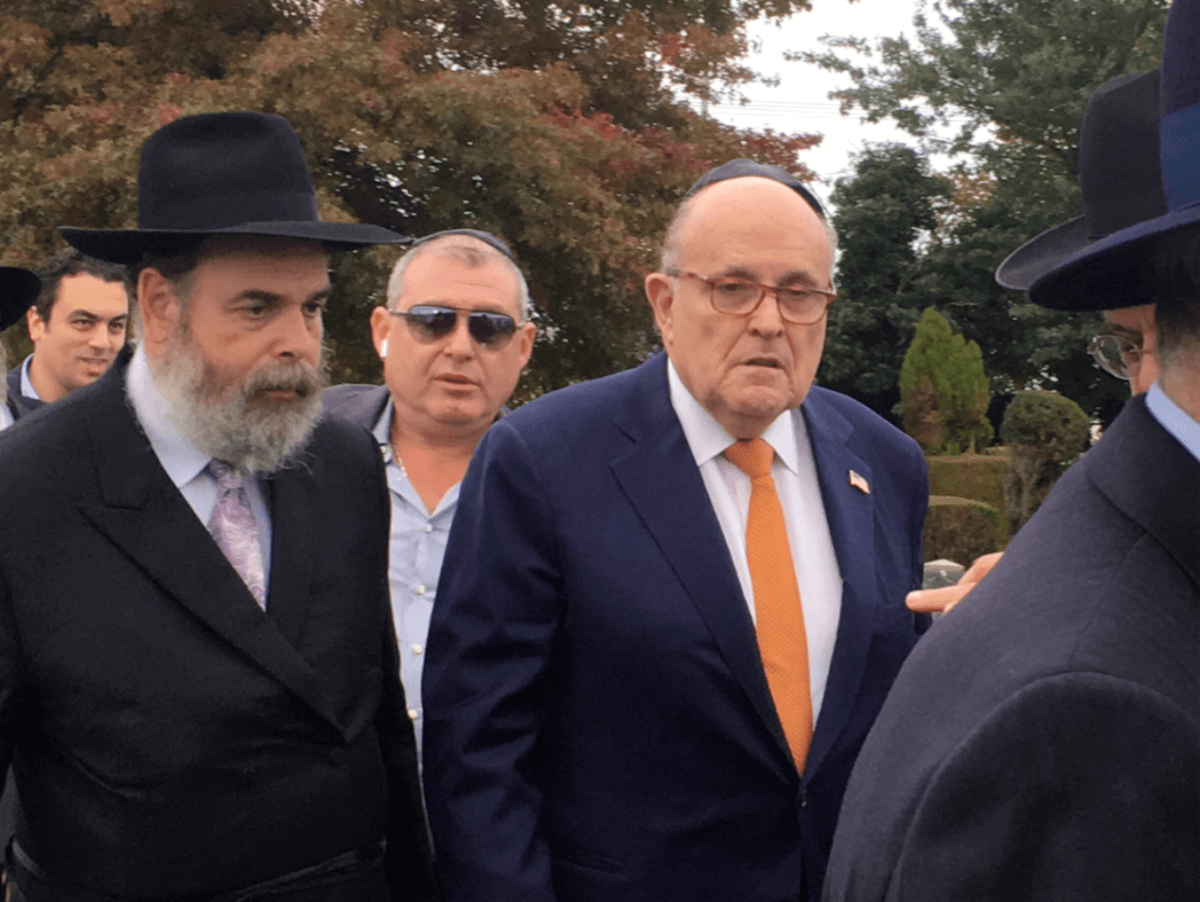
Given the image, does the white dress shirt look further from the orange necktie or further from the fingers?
the fingers

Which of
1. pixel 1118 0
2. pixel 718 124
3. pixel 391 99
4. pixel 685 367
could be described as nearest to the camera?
pixel 685 367

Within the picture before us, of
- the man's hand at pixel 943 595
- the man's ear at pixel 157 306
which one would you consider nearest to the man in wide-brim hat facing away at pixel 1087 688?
the man's hand at pixel 943 595

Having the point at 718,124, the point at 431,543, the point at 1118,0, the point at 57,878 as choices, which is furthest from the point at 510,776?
the point at 1118,0

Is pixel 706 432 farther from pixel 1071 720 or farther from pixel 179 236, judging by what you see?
pixel 1071 720

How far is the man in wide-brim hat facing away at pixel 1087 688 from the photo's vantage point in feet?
3.50

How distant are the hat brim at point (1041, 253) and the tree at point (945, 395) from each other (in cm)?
1664

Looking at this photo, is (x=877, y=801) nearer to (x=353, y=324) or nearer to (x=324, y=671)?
(x=324, y=671)

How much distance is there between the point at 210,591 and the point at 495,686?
560mm

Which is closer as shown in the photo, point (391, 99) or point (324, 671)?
point (324, 671)

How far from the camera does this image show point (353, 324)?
11.5 m

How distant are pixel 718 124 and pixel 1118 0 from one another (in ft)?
49.2

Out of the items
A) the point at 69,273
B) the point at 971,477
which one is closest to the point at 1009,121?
the point at 971,477

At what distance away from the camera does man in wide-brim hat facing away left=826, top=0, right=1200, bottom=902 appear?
1.07 m

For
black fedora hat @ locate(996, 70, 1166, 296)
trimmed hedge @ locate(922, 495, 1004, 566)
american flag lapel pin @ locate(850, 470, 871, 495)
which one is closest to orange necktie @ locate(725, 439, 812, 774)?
american flag lapel pin @ locate(850, 470, 871, 495)
